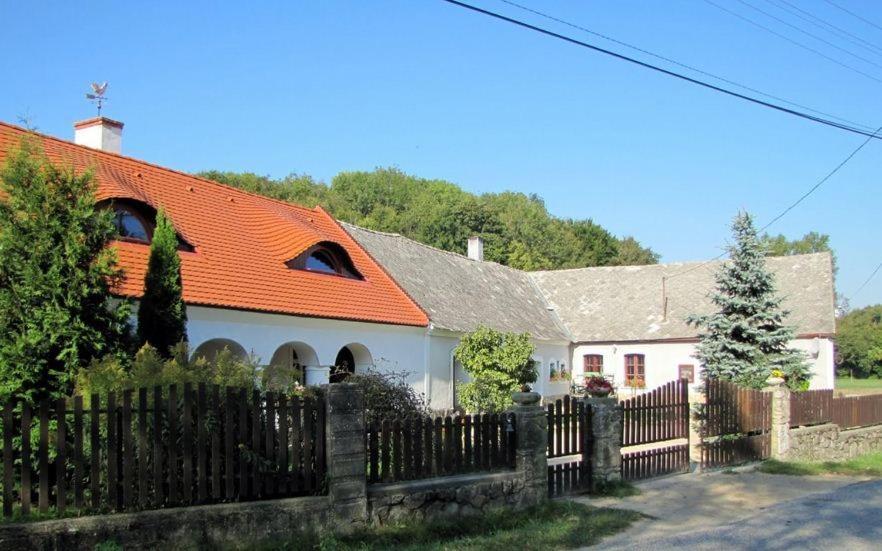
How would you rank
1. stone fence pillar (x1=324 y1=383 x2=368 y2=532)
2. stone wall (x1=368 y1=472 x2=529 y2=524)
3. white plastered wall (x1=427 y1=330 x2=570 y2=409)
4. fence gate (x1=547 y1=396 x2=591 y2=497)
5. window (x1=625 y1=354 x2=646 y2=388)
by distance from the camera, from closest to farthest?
stone fence pillar (x1=324 y1=383 x2=368 y2=532) → stone wall (x1=368 y1=472 x2=529 y2=524) → fence gate (x1=547 y1=396 x2=591 y2=497) → white plastered wall (x1=427 y1=330 x2=570 y2=409) → window (x1=625 y1=354 x2=646 y2=388)

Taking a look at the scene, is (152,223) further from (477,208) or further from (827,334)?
(477,208)

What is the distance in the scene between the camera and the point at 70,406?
290 inches

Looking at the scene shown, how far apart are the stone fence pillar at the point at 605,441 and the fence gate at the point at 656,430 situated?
0.46 m

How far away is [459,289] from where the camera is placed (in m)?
26.7

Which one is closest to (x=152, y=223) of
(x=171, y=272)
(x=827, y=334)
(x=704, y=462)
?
(x=171, y=272)

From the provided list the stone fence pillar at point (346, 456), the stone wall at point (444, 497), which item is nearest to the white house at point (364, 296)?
the stone fence pillar at point (346, 456)

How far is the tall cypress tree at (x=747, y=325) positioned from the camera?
2197 centimetres

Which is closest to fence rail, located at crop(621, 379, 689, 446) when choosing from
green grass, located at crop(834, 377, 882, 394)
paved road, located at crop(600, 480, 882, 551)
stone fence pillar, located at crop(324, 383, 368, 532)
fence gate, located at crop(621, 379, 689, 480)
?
fence gate, located at crop(621, 379, 689, 480)

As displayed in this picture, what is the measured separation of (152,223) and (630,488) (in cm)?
1062

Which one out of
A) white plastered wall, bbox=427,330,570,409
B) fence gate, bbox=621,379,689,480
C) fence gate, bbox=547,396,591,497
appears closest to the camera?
fence gate, bbox=547,396,591,497

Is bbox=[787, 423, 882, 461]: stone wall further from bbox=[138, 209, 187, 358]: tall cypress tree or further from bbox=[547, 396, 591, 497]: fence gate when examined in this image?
bbox=[138, 209, 187, 358]: tall cypress tree

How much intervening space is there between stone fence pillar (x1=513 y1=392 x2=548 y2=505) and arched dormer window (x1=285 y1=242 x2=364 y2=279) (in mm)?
10001

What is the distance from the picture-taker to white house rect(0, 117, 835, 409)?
1593 centimetres

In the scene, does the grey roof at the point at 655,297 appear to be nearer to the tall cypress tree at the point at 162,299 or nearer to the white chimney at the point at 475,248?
the white chimney at the point at 475,248
